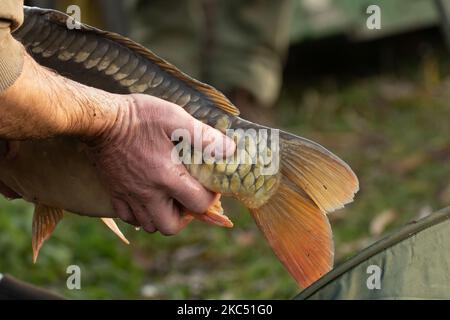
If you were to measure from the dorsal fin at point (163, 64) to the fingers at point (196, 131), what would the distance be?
66 mm

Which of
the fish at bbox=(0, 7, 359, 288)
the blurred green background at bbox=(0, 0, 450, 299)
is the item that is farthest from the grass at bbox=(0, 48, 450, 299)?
the fish at bbox=(0, 7, 359, 288)

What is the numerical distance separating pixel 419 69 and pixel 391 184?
158cm

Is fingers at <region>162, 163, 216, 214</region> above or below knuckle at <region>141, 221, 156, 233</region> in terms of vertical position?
above

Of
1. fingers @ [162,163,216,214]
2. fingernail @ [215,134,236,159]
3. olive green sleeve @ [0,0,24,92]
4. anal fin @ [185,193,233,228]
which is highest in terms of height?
olive green sleeve @ [0,0,24,92]

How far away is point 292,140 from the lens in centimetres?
198

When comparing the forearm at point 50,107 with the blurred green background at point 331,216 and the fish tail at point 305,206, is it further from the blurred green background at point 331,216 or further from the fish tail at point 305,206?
the blurred green background at point 331,216

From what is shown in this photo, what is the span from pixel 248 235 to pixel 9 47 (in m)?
2.24

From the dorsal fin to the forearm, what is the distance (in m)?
0.09

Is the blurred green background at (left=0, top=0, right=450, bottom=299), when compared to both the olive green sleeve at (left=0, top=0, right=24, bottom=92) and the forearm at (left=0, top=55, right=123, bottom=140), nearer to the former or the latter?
the forearm at (left=0, top=55, right=123, bottom=140)

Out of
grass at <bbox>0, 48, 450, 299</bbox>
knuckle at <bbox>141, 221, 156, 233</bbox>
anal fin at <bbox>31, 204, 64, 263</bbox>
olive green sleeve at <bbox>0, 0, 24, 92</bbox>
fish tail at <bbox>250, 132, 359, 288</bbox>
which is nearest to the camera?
olive green sleeve at <bbox>0, 0, 24, 92</bbox>

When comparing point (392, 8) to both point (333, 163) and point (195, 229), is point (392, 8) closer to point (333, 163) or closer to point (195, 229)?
point (195, 229)

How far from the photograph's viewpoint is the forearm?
186 centimetres

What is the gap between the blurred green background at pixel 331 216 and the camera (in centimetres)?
355
